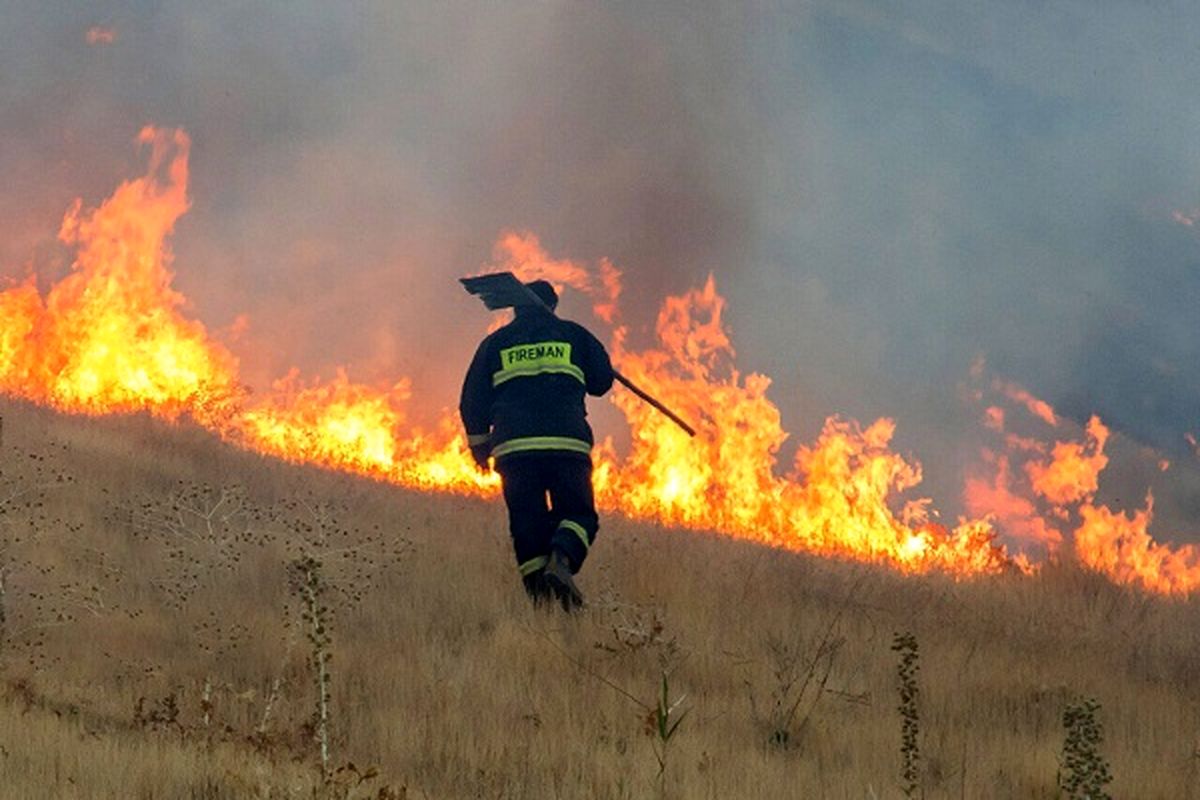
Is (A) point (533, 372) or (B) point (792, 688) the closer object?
(B) point (792, 688)

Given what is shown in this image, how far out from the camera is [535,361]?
Result: 786 cm

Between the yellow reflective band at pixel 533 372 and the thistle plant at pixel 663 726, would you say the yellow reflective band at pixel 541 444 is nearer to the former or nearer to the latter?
the yellow reflective band at pixel 533 372

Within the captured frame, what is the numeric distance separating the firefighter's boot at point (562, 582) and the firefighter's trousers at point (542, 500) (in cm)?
Result: 13

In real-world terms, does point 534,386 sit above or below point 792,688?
above

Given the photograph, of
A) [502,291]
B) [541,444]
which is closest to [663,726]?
[541,444]

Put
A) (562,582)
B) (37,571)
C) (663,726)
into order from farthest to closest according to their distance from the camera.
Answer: (37,571), (562,582), (663,726)

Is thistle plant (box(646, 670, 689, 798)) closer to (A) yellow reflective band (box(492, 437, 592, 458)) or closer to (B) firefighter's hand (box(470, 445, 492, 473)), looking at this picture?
(A) yellow reflective band (box(492, 437, 592, 458))

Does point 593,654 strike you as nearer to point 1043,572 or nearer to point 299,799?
point 299,799

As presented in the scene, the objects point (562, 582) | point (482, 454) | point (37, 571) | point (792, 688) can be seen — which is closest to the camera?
point (792, 688)

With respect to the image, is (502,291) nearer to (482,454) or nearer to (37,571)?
(482,454)

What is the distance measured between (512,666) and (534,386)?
68.1 inches

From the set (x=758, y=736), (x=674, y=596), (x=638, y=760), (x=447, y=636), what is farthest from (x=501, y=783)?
(x=674, y=596)

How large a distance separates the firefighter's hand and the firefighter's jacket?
0.04ft

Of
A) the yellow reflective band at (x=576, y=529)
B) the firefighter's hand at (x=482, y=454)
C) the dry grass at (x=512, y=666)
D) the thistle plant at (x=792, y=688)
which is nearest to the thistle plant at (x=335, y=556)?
the dry grass at (x=512, y=666)
